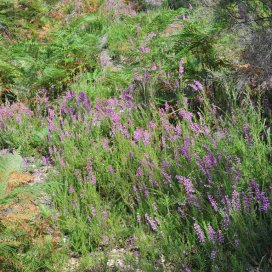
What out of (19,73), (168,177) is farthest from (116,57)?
(168,177)

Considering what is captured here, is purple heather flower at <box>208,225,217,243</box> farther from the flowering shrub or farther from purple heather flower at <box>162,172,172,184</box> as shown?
purple heather flower at <box>162,172,172,184</box>

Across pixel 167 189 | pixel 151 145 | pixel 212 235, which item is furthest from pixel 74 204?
pixel 212 235

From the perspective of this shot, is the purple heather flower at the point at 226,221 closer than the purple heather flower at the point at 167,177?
Yes

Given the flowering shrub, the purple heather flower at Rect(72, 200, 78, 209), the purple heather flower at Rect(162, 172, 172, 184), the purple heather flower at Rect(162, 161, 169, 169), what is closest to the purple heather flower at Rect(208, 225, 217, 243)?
the flowering shrub

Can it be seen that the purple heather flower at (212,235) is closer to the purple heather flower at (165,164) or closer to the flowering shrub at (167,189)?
the flowering shrub at (167,189)

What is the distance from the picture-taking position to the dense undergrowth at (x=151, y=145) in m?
2.51

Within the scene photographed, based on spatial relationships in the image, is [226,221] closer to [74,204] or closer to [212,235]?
[212,235]

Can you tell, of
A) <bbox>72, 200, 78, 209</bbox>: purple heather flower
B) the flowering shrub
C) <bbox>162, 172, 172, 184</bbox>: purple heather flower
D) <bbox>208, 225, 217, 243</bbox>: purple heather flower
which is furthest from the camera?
<bbox>72, 200, 78, 209</bbox>: purple heather flower

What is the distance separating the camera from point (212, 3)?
4.25m

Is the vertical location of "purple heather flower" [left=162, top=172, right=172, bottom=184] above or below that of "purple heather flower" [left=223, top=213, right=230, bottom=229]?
below

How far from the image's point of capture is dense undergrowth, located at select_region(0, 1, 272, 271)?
2.51 meters

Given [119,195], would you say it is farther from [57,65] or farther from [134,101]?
[57,65]

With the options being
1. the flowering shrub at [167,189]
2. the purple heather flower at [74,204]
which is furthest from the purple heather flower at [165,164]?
the purple heather flower at [74,204]

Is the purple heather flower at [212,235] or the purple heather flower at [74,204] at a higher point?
the purple heather flower at [212,235]
